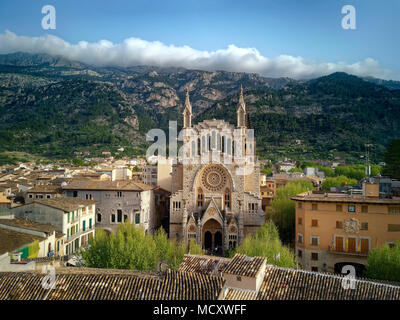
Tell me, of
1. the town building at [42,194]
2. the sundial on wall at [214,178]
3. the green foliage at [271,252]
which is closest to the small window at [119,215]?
the town building at [42,194]

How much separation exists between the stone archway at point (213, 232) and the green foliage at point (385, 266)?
26.9 meters

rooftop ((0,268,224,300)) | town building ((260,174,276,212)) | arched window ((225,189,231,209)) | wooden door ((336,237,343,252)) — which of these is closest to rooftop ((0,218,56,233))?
rooftop ((0,268,224,300))

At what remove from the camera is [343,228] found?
41.5 metres

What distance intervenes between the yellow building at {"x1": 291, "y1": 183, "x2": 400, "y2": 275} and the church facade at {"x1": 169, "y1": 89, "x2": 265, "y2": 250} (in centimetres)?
1182

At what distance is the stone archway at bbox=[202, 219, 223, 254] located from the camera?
55.2 m

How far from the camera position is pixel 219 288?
1869 cm

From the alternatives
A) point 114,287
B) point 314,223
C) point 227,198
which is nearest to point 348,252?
point 314,223

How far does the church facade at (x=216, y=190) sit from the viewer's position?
54.0 meters

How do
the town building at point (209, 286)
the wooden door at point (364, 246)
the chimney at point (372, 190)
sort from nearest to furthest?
the town building at point (209, 286) < the wooden door at point (364, 246) < the chimney at point (372, 190)

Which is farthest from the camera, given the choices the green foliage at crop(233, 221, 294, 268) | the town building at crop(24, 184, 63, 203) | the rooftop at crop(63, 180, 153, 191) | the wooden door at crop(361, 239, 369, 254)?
the rooftop at crop(63, 180, 153, 191)

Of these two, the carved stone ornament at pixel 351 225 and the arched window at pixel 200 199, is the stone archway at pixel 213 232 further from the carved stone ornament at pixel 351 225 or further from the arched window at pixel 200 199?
the carved stone ornament at pixel 351 225

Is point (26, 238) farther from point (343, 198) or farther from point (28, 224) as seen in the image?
point (343, 198)

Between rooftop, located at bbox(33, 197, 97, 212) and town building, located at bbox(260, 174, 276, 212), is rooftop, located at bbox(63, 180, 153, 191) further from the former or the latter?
town building, located at bbox(260, 174, 276, 212)

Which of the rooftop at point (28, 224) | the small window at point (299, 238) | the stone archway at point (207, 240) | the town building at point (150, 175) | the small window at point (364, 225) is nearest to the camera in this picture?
the rooftop at point (28, 224)
